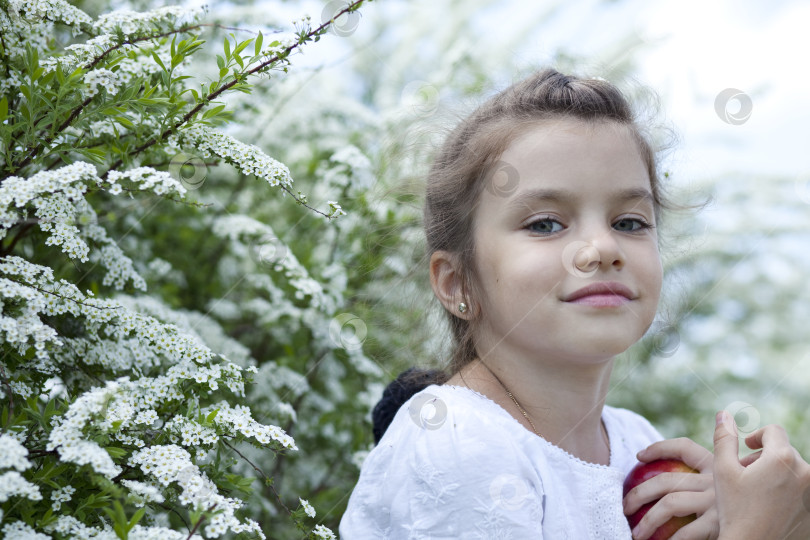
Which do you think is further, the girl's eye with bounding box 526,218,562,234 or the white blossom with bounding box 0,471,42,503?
the girl's eye with bounding box 526,218,562,234

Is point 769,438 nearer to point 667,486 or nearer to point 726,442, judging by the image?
point 726,442

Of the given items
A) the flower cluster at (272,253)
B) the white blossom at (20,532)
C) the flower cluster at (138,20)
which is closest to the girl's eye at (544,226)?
the flower cluster at (272,253)

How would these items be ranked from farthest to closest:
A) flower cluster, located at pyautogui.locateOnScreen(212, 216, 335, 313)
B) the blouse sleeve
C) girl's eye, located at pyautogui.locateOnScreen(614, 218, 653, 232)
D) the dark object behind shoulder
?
flower cluster, located at pyautogui.locateOnScreen(212, 216, 335, 313), the dark object behind shoulder, girl's eye, located at pyautogui.locateOnScreen(614, 218, 653, 232), the blouse sleeve

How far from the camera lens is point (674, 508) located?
150 centimetres

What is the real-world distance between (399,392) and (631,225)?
730 mm

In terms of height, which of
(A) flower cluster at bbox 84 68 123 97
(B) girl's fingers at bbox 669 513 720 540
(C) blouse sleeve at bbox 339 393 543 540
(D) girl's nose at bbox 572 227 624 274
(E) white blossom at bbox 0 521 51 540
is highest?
(D) girl's nose at bbox 572 227 624 274

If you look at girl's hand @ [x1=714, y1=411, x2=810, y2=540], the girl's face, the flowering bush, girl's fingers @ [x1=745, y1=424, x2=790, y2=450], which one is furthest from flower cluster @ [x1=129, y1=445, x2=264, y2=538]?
girl's fingers @ [x1=745, y1=424, x2=790, y2=450]

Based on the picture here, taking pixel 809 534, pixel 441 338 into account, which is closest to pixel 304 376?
pixel 441 338

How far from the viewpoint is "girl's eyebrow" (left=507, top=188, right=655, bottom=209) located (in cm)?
153

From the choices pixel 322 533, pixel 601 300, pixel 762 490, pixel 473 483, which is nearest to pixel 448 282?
pixel 601 300

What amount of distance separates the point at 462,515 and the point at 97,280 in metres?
1.27

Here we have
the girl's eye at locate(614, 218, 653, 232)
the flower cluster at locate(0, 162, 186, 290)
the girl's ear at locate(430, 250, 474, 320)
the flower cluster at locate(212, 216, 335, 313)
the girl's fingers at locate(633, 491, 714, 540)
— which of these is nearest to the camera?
the flower cluster at locate(0, 162, 186, 290)

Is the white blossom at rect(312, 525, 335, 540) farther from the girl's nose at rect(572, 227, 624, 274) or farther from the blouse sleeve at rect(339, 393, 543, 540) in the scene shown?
the girl's nose at rect(572, 227, 624, 274)

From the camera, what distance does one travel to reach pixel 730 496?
146 centimetres
